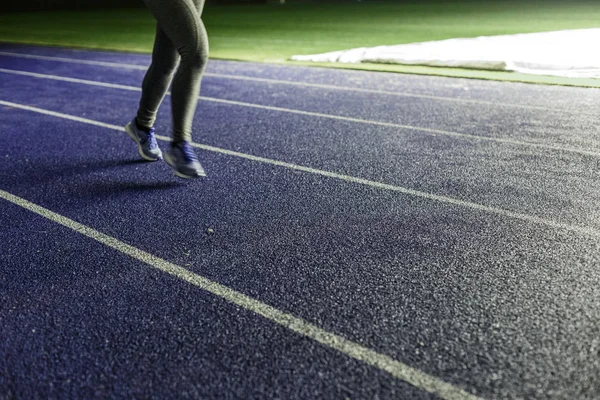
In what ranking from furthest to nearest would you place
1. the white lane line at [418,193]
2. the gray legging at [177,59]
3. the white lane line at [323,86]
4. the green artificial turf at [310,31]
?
the green artificial turf at [310,31] → the white lane line at [323,86] → the gray legging at [177,59] → the white lane line at [418,193]

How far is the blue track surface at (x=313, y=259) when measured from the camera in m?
1.61

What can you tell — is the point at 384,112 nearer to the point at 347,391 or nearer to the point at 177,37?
the point at 177,37

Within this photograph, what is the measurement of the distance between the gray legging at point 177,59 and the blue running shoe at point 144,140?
0.16 feet

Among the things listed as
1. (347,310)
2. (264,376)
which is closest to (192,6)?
(347,310)

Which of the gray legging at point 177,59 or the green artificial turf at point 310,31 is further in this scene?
the green artificial turf at point 310,31

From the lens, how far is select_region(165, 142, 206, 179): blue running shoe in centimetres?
306

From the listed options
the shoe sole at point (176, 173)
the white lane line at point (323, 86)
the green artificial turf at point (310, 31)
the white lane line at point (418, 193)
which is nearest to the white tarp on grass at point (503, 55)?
the green artificial turf at point (310, 31)

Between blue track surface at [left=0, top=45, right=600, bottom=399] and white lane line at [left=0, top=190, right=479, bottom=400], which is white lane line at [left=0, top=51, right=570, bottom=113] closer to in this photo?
blue track surface at [left=0, top=45, right=600, bottom=399]

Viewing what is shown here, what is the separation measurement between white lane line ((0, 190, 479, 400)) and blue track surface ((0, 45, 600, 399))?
0.09 ft

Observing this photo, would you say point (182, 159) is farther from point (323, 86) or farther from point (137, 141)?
point (323, 86)

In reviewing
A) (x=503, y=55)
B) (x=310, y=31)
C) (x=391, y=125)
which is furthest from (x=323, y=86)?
(x=310, y=31)

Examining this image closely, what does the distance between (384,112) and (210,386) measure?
11.5 ft

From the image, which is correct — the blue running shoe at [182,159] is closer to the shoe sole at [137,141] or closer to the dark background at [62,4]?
the shoe sole at [137,141]

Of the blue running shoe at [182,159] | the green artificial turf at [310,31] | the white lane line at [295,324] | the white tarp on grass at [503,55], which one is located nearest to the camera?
the white lane line at [295,324]
